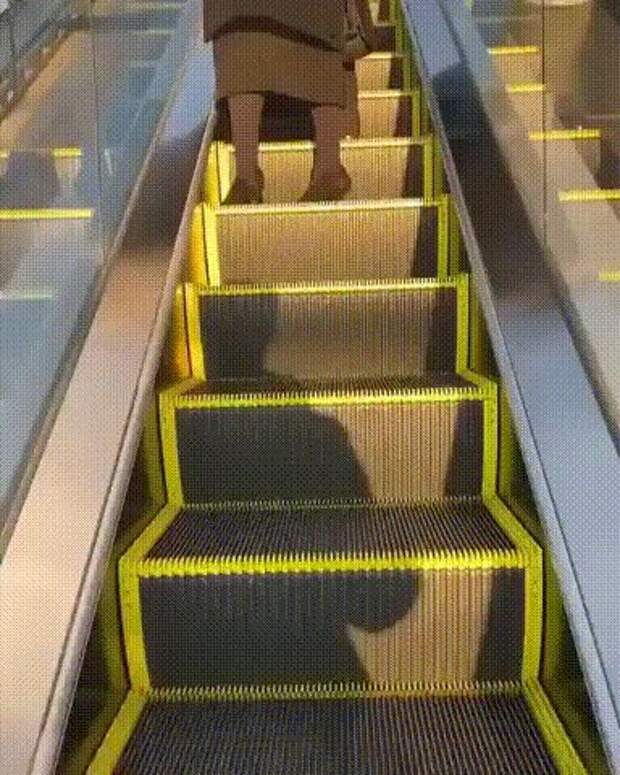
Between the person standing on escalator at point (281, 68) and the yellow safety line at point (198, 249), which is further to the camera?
the person standing on escalator at point (281, 68)

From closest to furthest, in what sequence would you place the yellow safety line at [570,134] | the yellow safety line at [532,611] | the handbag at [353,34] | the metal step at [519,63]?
the yellow safety line at [532,611] < the yellow safety line at [570,134] < the metal step at [519,63] < the handbag at [353,34]

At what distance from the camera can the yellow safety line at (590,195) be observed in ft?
8.80

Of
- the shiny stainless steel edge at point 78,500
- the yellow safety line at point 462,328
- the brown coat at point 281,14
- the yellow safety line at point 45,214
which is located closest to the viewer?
the shiny stainless steel edge at point 78,500

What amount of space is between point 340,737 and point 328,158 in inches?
87.5

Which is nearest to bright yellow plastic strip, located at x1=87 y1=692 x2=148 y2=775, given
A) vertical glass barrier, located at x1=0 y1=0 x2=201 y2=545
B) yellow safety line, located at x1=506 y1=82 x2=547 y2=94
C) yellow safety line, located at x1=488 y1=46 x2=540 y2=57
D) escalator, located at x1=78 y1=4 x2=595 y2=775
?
escalator, located at x1=78 y1=4 x2=595 y2=775

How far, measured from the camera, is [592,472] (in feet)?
7.08

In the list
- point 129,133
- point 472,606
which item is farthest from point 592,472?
point 129,133

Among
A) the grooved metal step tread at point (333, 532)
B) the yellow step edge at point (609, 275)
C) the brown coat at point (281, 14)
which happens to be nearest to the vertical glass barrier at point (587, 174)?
the yellow step edge at point (609, 275)

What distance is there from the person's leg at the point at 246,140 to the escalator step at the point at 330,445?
1.35m

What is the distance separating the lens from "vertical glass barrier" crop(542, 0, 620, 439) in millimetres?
2385

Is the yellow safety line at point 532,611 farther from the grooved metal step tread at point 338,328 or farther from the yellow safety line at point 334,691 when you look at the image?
the grooved metal step tread at point 338,328

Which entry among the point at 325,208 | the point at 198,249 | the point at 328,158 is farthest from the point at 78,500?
the point at 328,158

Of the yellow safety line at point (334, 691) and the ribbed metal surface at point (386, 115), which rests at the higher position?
the ribbed metal surface at point (386, 115)

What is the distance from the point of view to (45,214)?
2645mm
